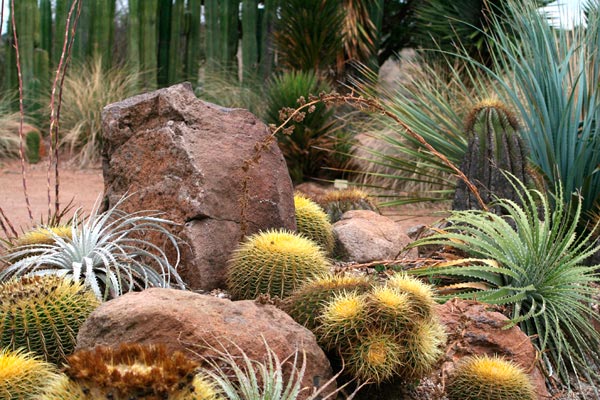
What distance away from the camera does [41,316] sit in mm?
2883

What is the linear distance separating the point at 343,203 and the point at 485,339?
249 centimetres

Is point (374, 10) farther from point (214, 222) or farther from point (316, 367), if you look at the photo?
point (316, 367)

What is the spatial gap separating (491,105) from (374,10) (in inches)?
304

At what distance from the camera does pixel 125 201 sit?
429 cm

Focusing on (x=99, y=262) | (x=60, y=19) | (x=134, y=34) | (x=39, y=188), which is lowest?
(x=39, y=188)

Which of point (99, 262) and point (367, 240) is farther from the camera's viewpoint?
point (367, 240)

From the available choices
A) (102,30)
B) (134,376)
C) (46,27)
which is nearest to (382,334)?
(134,376)

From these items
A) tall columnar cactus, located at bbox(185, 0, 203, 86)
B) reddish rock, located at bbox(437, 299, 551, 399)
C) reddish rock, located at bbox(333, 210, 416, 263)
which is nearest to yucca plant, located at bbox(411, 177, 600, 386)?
reddish rock, located at bbox(437, 299, 551, 399)

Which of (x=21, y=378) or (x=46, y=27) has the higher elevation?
(x=46, y=27)

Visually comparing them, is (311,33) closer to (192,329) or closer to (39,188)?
(39,188)

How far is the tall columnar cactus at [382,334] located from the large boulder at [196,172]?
4.08 ft

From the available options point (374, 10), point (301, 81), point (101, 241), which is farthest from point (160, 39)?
point (101, 241)

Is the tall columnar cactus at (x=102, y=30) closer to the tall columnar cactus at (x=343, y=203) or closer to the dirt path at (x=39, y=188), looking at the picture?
the dirt path at (x=39, y=188)

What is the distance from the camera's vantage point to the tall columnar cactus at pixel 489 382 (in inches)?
117
